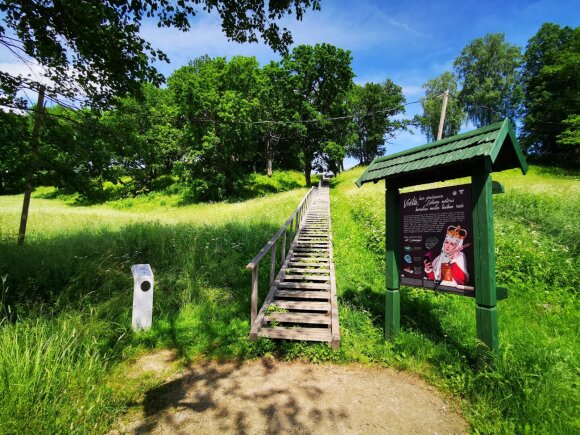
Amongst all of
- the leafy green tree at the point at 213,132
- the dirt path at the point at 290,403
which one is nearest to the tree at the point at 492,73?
the leafy green tree at the point at 213,132

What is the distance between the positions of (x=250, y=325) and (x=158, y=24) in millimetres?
5787

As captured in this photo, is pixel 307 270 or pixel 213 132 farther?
pixel 213 132

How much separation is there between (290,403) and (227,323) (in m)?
2.09

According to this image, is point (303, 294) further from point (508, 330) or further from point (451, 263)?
point (508, 330)

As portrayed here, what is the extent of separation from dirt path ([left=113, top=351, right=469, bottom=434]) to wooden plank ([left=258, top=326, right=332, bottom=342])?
46 cm

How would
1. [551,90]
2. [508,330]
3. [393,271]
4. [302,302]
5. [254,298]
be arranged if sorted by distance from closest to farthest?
[508,330]
[393,271]
[254,298]
[302,302]
[551,90]

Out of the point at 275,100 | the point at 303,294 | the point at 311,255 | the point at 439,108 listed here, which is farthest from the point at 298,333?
the point at 439,108

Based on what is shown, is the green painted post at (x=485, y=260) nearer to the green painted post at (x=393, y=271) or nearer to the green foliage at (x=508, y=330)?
the green foliage at (x=508, y=330)

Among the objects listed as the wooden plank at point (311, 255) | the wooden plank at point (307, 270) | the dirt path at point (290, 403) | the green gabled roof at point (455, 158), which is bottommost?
the dirt path at point (290, 403)

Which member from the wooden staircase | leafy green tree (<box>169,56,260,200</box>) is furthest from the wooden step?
leafy green tree (<box>169,56,260,200</box>)

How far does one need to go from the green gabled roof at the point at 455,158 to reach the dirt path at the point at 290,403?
269 cm

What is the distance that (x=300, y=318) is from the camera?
15.8 ft

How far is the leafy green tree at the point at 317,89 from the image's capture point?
29766 mm

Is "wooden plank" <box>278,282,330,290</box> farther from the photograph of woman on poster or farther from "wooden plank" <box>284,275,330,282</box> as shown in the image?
the photograph of woman on poster
